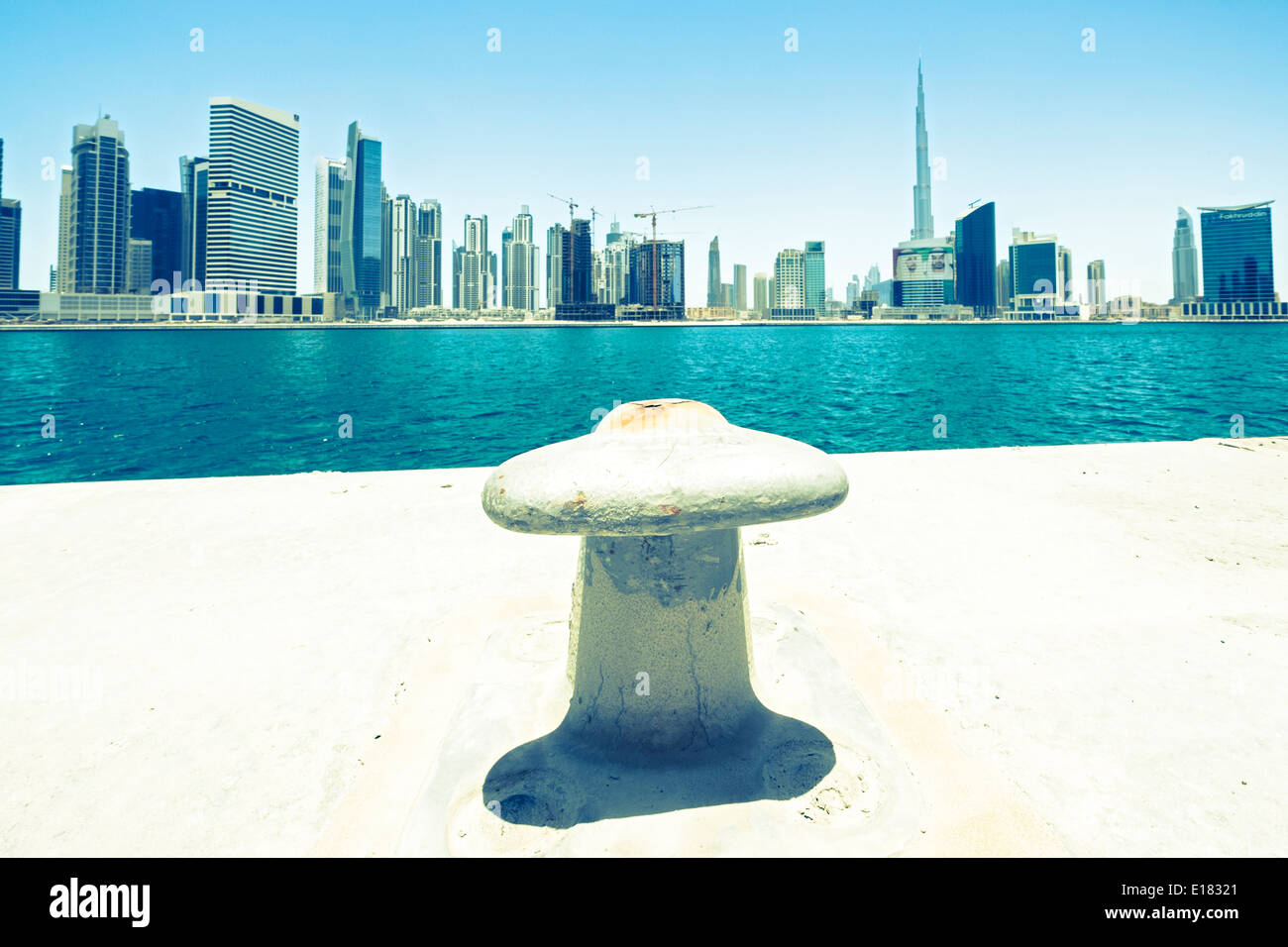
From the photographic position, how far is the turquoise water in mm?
23938

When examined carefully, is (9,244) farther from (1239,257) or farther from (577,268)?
(1239,257)

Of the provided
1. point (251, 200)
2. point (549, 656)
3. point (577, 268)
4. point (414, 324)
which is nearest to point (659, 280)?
point (577, 268)

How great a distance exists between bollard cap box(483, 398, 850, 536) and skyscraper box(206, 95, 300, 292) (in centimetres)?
17418

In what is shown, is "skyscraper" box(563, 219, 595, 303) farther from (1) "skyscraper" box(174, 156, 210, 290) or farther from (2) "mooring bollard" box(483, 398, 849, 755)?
(2) "mooring bollard" box(483, 398, 849, 755)

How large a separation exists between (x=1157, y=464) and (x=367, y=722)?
12.0 metres

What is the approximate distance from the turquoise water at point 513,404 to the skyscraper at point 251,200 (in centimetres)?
9598

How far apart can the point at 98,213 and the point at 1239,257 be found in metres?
242

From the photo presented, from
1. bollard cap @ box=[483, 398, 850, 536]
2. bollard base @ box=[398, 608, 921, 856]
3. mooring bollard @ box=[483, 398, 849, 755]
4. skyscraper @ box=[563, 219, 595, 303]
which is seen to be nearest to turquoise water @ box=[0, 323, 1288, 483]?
bollard base @ box=[398, 608, 921, 856]

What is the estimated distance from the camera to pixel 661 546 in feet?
12.2

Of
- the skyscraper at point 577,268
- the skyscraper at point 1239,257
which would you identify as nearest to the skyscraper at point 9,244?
the skyscraper at point 577,268

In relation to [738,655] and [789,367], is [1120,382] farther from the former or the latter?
[738,655]

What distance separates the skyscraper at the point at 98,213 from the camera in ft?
481
